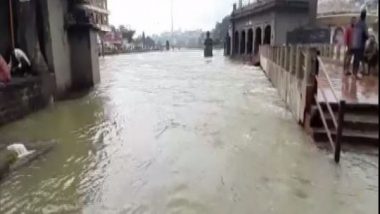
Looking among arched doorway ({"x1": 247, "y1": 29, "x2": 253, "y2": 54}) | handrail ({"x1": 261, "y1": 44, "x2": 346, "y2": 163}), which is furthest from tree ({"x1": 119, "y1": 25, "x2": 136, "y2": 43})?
handrail ({"x1": 261, "y1": 44, "x2": 346, "y2": 163})

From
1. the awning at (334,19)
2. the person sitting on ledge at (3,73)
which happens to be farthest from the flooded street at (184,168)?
the awning at (334,19)

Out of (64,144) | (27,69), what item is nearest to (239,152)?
(64,144)

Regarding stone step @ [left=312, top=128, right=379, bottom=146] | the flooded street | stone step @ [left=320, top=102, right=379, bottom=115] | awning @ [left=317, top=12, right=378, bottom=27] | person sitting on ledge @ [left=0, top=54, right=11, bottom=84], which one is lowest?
the flooded street

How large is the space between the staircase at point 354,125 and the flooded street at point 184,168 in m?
0.36

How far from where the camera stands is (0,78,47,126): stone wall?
36.8 feet

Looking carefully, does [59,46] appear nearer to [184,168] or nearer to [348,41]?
[348,41]

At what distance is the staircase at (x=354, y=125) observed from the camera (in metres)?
8.31

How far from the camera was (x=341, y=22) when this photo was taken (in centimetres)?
3069

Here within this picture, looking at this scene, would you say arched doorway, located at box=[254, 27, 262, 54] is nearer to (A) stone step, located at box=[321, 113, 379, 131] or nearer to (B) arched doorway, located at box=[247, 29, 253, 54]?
(B) arched doorway, located at box=[247, 29, 253, 54]

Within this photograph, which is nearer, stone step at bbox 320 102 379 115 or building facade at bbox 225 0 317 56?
stone step at bbox 320 102 379 115

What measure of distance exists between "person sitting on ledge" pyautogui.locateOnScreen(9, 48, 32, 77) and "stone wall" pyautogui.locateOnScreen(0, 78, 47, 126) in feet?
2.03

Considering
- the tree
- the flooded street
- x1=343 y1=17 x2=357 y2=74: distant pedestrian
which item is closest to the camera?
the flooded street

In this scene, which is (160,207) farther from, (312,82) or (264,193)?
(312,82)

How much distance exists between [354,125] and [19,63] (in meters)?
10.1
